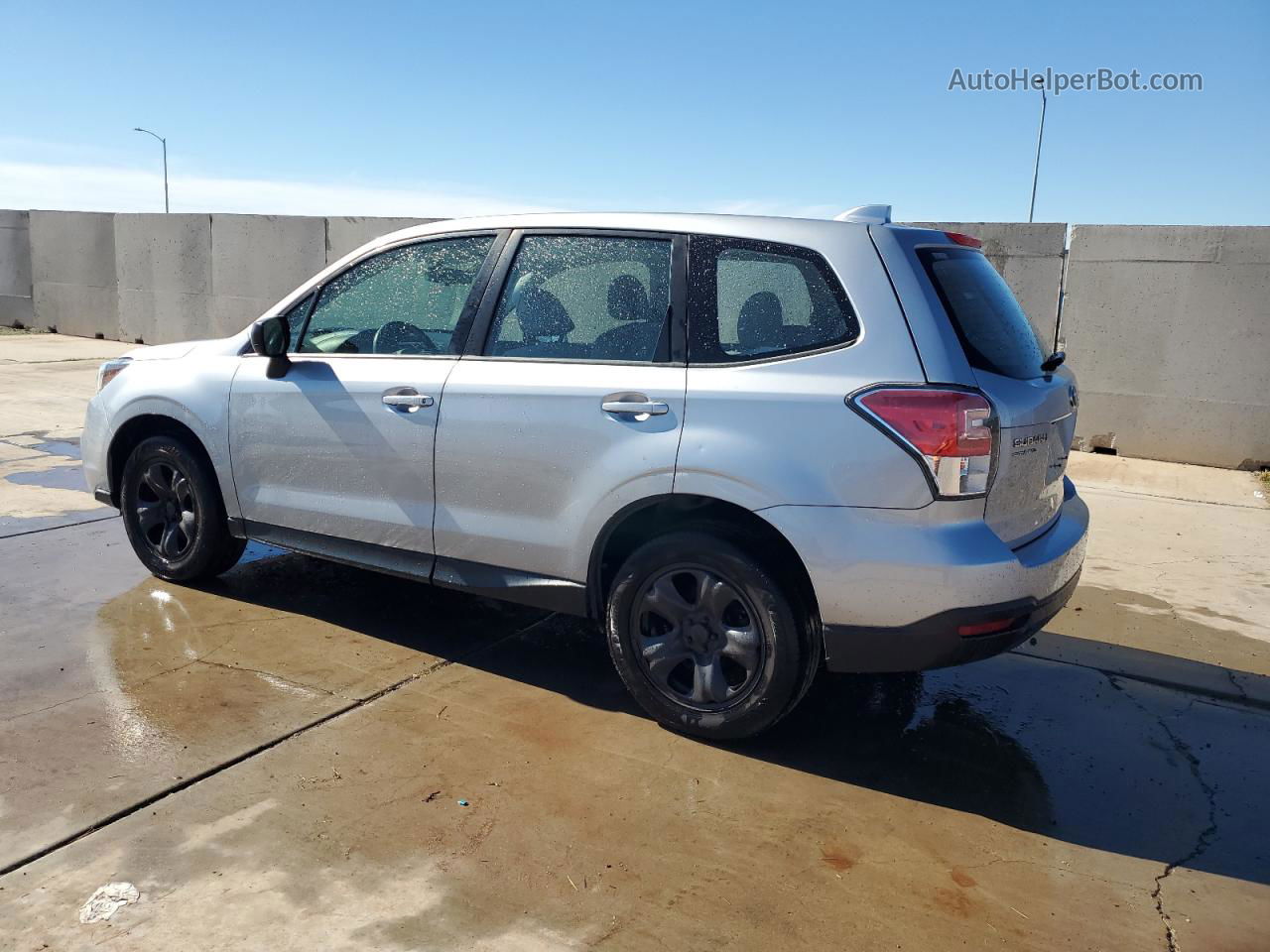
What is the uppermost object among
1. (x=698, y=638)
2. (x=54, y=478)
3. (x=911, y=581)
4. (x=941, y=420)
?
(x=941, y=420)

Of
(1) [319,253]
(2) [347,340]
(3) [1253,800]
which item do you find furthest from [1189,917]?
(1) [319,253]

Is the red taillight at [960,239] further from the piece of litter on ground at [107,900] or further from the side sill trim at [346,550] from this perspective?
the piece of litter on ground at [107,900]

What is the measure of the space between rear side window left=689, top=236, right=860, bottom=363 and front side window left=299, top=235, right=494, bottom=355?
1.02 meters

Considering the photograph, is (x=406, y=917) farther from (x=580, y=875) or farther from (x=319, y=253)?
(x=319, y=253)

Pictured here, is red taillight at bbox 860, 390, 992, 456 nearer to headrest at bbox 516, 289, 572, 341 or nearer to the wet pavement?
the wet pavement

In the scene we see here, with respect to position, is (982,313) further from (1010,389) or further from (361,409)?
(361,409)

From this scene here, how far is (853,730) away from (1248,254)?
6.74 m

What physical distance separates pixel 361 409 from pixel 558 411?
3.22ft

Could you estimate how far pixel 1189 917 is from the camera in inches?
114

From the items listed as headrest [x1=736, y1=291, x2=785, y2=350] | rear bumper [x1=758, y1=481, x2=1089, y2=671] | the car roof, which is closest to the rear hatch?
rear bumper [x1=758, y1=481, x2=1089, y2=671]

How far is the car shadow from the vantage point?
3.39 m

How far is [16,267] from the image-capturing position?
1792cm

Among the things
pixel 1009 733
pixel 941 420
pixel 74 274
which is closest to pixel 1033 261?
pixel 1009 733

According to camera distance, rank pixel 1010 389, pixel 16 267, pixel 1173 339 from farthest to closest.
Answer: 1. pixel 16 267
2. pixel 1173 339
3. pixel 1010 389
